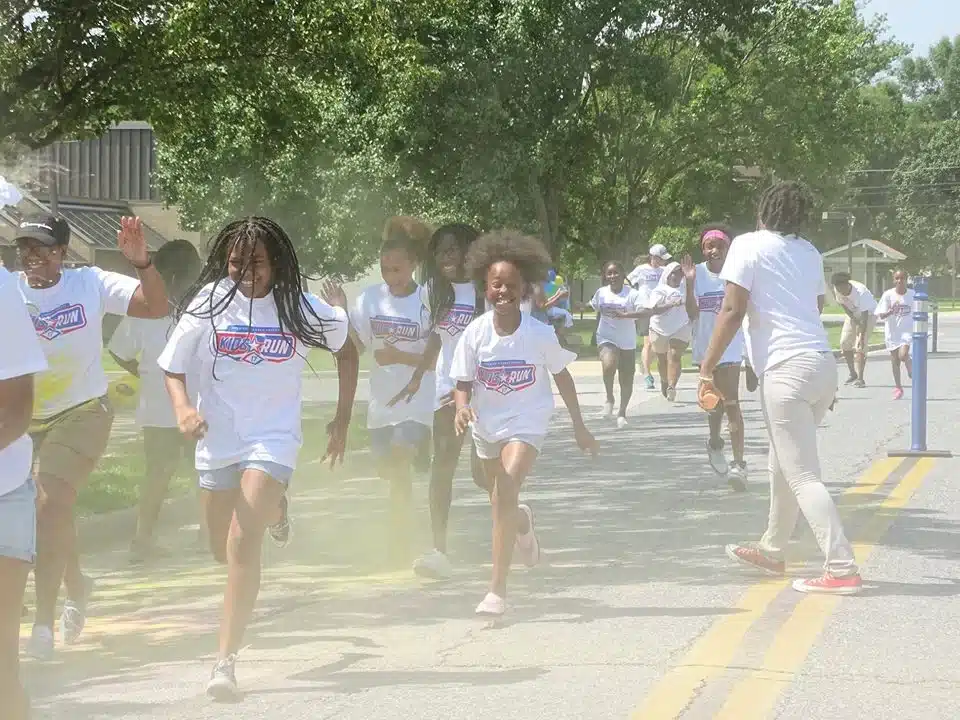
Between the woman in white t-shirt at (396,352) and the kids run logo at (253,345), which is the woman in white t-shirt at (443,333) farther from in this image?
the kids run logo at (253,345)

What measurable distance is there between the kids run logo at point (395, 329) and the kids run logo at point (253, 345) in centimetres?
271

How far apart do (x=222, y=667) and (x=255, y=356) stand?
111cm

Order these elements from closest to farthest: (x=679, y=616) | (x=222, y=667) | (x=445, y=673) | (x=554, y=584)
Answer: (x=222, y=667), (x=445, y=673), (x=679, y=616), (x=554, y=584)

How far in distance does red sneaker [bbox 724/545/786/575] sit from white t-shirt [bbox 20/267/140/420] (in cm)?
319

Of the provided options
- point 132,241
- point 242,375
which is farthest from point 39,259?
point 242,375

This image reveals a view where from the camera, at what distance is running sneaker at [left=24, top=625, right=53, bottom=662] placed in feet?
22.2

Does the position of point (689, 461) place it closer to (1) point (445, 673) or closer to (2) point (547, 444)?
(2) point (547, 444)

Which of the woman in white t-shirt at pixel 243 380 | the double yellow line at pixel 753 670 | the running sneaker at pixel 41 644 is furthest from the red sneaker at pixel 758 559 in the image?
the running sneaker at pixel 41 644

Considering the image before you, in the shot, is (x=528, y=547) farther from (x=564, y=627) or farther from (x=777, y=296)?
(x=777, y=296)

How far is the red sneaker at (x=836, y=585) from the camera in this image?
7797 millimetres

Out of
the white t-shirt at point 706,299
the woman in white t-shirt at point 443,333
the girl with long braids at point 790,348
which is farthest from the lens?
the white t-shirt at point 706,299

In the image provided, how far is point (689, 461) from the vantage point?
46.5 feet

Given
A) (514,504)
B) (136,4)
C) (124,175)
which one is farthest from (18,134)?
(124,175)

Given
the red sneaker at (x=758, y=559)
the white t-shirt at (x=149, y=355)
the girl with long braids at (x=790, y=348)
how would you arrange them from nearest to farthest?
the girl with long braids at (x=790, y=348)
the red sneaker at (x=758, y=559)
the white t-shirt at (x=149, y=355)
